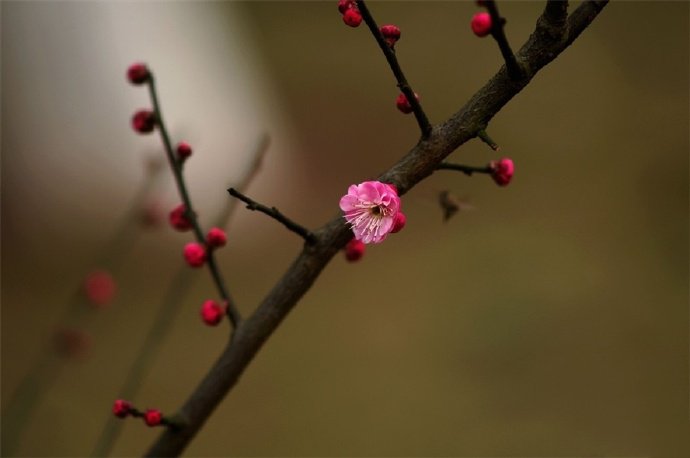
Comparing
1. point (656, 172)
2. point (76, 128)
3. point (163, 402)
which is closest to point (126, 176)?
point (76, 128)

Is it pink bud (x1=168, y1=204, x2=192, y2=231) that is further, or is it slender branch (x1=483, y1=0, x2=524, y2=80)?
pink bud (x1=168, y1=204, x2=192, y2=231)

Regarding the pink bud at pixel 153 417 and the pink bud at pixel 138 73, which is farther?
the pink bud at pixel 138 73

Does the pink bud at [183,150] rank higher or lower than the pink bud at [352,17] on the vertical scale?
lower

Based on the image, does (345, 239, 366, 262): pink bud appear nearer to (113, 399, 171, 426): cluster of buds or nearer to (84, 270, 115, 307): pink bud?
(113, 399, 171, 426): cluster of buds

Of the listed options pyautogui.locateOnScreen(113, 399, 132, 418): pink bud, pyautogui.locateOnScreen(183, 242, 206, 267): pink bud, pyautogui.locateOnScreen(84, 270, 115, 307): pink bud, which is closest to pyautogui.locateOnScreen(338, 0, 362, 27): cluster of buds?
pyautogui.locateOnScreen(183, 242, 206, 267): pink bud

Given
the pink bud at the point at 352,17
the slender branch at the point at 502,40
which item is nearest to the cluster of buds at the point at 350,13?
the pink bud at the point at 352,17

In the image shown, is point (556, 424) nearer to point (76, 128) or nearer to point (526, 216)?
point (526, 216)

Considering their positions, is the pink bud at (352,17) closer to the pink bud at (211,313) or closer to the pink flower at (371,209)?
the pink flower at (371,209)
